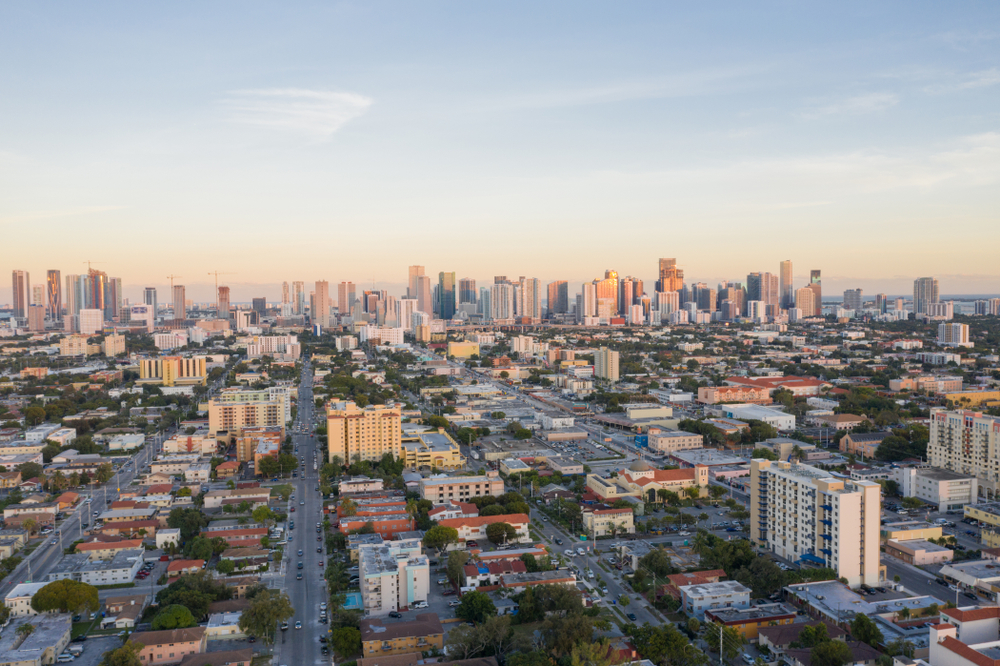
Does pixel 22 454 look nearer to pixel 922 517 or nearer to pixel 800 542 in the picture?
pixel 800 542

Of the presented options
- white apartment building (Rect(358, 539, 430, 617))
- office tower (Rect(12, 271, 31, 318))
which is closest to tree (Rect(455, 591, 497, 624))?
white apartment building (Rect(358, 539, 430, 617))

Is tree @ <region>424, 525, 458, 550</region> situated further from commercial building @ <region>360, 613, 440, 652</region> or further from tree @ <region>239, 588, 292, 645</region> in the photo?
tree @ <region>239, 588, 292, 645</region>

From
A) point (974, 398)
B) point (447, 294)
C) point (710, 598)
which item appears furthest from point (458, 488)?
point (447, 294)

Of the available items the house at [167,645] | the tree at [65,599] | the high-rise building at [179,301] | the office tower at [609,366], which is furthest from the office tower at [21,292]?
the house at [167,645]

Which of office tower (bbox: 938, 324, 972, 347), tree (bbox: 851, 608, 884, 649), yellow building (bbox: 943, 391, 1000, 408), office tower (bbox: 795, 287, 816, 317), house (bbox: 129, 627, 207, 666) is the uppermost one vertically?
office tower (bbox: 795, 287, 816, 317)

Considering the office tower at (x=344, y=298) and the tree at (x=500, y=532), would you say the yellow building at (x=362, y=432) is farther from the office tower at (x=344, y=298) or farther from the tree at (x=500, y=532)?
the office tower at (x=344, y=298)
